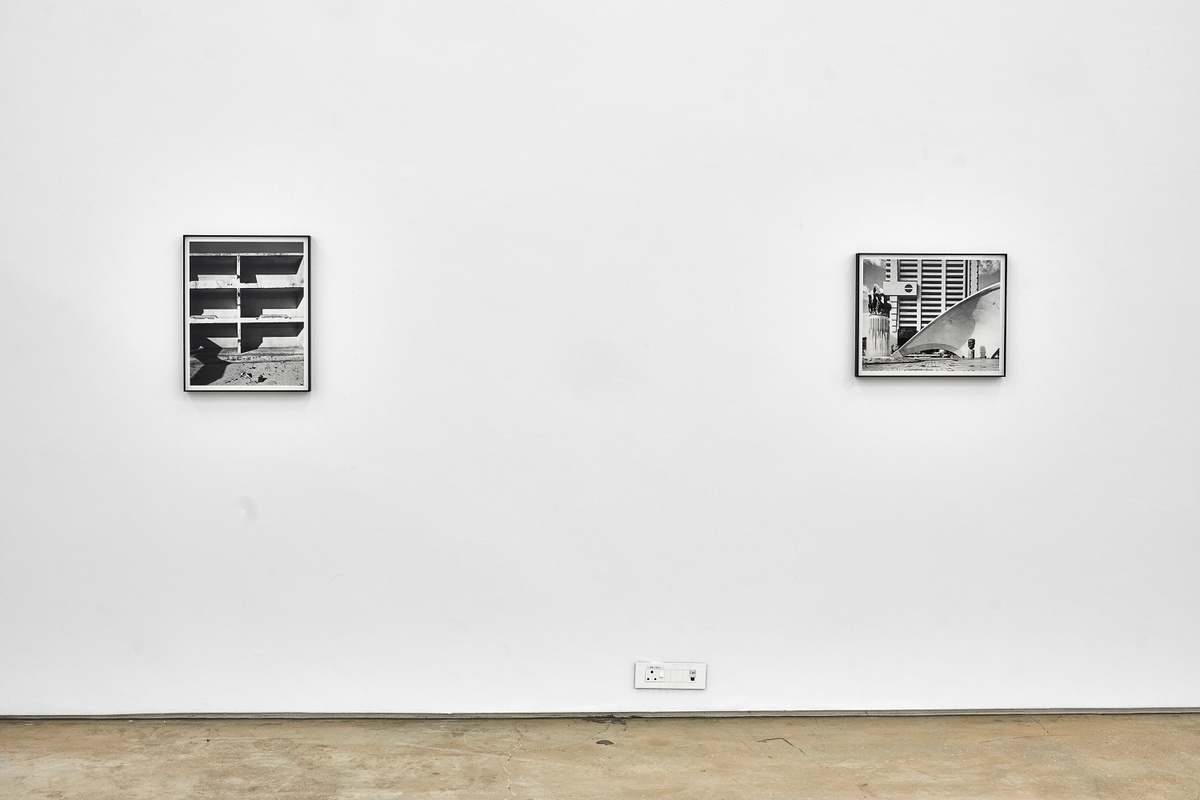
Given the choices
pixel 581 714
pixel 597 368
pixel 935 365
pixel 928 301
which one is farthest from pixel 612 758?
pixel 928 301

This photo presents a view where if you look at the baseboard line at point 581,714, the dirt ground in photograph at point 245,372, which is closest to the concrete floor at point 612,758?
the baseboard line at point 581,714

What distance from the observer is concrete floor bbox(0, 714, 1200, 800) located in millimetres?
2352

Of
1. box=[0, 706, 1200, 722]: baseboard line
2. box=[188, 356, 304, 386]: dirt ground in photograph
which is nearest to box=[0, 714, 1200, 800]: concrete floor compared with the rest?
box=[0, 706, 1200, 722]: baseboard line

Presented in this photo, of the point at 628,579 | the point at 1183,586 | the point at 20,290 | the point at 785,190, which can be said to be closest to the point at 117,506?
the point at 20,290

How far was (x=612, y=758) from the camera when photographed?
255 cm

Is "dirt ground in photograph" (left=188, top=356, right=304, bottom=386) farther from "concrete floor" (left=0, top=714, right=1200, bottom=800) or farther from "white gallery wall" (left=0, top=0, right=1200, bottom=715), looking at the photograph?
"concrete floor" (left=0, top=714, right=1200, bottom=800)

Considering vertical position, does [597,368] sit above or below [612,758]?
above

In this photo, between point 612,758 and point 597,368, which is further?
point 597,368

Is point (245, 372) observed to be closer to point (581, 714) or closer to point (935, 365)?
point (581, 714)

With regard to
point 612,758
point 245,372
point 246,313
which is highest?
point 246,313

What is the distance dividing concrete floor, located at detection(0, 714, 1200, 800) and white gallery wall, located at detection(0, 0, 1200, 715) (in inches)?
4.4

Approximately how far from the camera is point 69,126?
2.77 m

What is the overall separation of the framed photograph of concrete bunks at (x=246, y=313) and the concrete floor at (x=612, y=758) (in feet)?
3.85

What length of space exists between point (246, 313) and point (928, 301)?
234 cm
